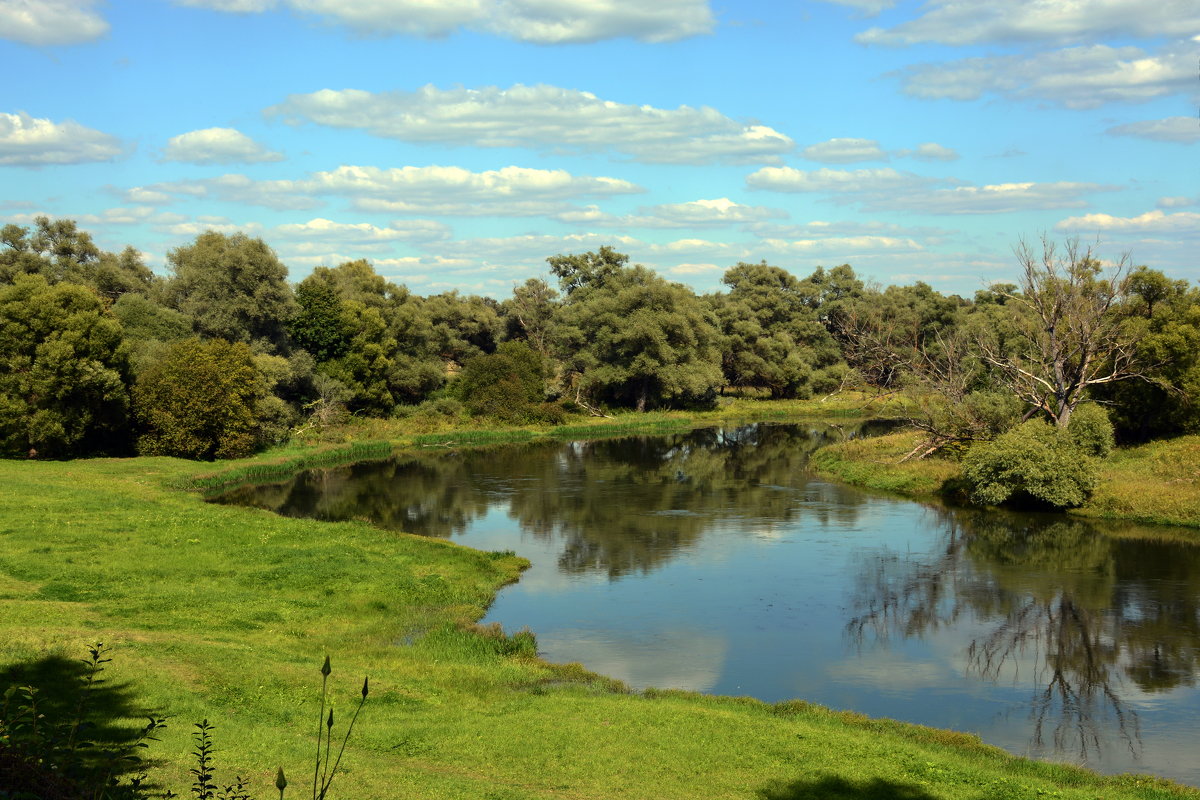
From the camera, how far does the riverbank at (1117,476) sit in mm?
37656

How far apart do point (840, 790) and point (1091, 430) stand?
1313 inches

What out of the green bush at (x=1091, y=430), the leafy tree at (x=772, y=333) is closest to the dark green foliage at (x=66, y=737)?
the green bush at (x=1091, y=430)

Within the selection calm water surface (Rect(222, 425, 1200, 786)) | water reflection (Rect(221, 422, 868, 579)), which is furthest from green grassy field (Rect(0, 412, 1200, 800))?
water reflection (Rect(221, 422, 868, 579))

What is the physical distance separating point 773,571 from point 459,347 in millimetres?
63716

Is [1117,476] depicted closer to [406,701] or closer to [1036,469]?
[1036,469]

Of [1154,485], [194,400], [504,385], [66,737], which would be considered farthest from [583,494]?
[66,737]

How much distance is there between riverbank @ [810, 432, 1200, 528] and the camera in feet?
124

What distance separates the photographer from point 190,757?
13117mm

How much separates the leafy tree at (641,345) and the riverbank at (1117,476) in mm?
23996

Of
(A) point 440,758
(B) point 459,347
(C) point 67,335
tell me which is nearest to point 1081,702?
(A) point 440,758

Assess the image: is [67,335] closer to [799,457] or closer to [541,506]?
[541,506]

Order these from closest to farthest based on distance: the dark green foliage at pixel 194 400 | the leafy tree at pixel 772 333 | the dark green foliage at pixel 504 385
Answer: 1. the dark green foliage at pixel 194 400
2. the dark green foliage at pixel 504 385
3. the leafy tree at pixel 772 333

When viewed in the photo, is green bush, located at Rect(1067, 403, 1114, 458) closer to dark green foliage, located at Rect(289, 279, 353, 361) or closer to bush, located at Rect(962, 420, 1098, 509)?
bush, located at Rect(962, 420, 1098, 509)

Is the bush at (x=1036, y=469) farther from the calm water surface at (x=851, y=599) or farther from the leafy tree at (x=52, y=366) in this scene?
the leafy tree at (x=52, y=366)
